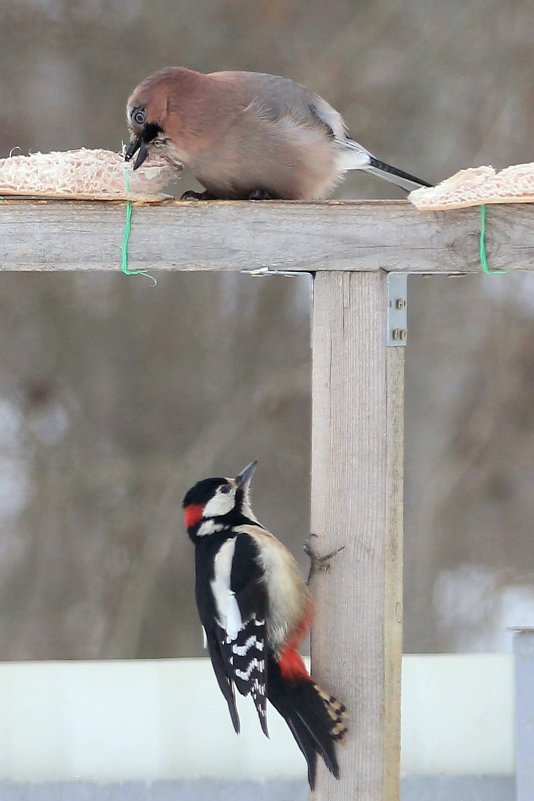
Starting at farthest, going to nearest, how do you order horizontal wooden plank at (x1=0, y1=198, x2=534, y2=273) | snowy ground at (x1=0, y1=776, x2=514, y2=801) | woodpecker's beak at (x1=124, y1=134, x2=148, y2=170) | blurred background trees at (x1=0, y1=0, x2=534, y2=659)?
blurred background trees at (x1=0, y1=0, x2=534, y2=659) → snowy ground at (x1=0, y1=776, x2=514, y2=801) → woodpecker's beak at (x1=124, y1=134, x2=148, y2=170) → horizontal wooden plank at (x1=0, y1=198, x2=534, y2=273)

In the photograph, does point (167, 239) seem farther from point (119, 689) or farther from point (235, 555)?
point (119, 689)

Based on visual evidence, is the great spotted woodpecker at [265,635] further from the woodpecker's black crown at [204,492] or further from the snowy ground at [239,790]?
the snowy ground at [239,790]

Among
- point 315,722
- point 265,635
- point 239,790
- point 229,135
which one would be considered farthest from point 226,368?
point 315,722

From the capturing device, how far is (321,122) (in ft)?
6.75

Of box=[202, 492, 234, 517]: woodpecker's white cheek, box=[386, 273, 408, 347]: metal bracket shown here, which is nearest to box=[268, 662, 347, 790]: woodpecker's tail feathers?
box=[202, 492, 234, 517]: woodpecker's white cheek

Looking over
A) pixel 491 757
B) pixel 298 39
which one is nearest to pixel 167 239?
pixel 491 757

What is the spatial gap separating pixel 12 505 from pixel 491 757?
2.27 meters

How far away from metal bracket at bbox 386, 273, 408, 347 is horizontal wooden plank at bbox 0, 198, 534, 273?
0.05 m

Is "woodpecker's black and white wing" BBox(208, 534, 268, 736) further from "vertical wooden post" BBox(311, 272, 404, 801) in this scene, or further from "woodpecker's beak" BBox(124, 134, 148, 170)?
"woodpecker's beak" BBox(124, 134, 148, 170)

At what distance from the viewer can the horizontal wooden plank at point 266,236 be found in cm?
165

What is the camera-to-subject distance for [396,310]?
1.72 metres

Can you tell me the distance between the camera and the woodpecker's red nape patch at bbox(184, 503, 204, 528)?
6.68 ft

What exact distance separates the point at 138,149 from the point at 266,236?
0.30 metres

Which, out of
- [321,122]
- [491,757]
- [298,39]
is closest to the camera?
[321,122]
